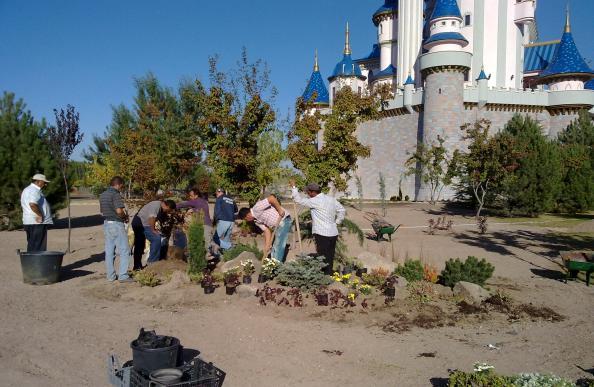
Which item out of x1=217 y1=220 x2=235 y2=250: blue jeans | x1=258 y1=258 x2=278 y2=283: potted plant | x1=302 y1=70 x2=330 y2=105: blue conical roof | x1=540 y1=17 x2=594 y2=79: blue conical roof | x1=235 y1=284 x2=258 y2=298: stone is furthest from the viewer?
x1=302 y1=70 x2=330 y2=105: blue conical roof

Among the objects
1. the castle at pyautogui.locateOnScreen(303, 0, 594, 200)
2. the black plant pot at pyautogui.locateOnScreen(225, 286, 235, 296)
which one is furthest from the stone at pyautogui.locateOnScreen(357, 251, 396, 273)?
the castle at pyautogui.locateOnScreen(303, 0, 594, 200)

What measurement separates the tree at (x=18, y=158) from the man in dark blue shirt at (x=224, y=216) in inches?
389

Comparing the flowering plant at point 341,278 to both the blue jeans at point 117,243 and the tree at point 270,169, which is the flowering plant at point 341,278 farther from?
the tree at point 270,169

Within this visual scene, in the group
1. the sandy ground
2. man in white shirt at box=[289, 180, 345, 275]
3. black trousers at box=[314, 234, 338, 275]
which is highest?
man in white shirt at box=[289, 180, 345, 275]

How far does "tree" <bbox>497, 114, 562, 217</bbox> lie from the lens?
81.3 ft

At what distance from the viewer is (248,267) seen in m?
8.27

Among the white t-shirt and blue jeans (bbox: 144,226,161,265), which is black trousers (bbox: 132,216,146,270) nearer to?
blue jeans (bbox: 144,226,161,265)

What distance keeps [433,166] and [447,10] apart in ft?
39.7

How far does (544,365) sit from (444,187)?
31.2 metres

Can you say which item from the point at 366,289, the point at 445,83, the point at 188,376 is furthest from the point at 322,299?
the point at 445,83

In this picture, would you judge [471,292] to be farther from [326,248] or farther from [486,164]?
[486,164]

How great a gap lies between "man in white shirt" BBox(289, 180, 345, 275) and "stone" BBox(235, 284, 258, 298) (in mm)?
1209

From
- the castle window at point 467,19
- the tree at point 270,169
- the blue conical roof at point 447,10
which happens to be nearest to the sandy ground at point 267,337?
the tree at point 270,169

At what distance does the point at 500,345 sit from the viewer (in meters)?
5.49
